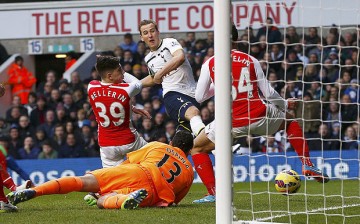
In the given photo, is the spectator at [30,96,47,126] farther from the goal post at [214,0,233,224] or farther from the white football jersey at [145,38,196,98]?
the goal post at [214,0,233,224]

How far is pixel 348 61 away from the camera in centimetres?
1552

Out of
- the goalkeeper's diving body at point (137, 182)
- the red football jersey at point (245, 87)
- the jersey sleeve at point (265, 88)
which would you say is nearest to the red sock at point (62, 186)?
the goalkeeper's diving body at point (137, 182)

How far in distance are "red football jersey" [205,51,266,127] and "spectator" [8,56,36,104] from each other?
34.6ft

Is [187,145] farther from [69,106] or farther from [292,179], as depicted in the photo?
[69,106]

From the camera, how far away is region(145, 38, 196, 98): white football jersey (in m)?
10.7

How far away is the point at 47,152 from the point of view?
687 inches

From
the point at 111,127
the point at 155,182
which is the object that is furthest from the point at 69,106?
the point at 155,182

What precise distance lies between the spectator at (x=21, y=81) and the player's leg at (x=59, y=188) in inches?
446

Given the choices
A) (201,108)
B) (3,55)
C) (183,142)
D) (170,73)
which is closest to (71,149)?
(201,108)

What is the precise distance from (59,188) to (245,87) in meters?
2.21

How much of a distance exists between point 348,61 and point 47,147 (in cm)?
569

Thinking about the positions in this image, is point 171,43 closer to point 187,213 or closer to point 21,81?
point 187,213

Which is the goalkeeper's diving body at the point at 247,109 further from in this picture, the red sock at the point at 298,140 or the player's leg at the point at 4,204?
the player's leg at the point at 4,204

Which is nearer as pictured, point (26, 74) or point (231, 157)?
point (231, 157)
